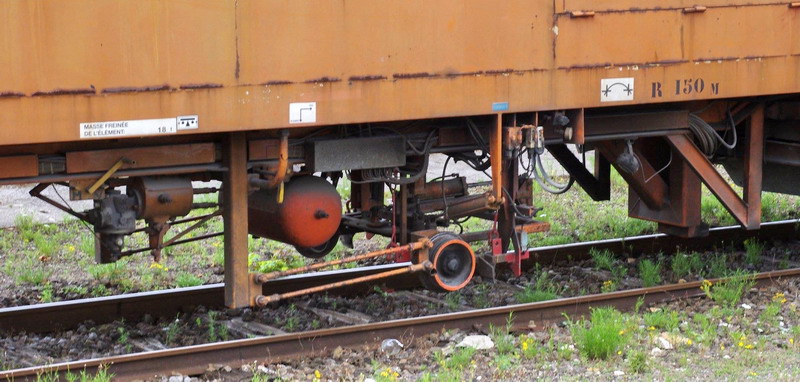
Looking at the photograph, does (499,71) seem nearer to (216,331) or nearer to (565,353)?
(565,353)

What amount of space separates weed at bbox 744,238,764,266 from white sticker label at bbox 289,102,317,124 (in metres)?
4.84

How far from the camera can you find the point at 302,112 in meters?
6.68

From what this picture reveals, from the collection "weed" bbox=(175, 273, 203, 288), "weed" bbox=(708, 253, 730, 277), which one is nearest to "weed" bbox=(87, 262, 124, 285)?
"weed" bbox=(175, 273, 203, 288)

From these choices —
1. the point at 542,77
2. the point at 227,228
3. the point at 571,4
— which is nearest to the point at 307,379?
the point at 227,228

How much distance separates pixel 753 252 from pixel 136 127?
595cm

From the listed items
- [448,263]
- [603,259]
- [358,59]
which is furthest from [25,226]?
[603,259]

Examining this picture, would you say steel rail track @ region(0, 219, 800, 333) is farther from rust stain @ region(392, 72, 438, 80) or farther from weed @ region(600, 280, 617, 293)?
rust stain @ region(392, 72, 438, 80)

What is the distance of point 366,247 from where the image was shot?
35.0 ft

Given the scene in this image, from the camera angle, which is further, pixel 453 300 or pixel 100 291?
pixel 100 291

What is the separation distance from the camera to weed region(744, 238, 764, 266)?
9.76 meters

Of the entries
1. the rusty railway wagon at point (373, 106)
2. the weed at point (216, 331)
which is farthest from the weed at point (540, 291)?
the weed at point (216, 331)

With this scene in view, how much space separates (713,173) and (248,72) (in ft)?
13.0

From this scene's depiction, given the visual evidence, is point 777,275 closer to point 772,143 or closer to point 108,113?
point 772,143

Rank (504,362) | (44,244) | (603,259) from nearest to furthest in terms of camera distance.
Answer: (504,362) → (603,259) → (44,244)
